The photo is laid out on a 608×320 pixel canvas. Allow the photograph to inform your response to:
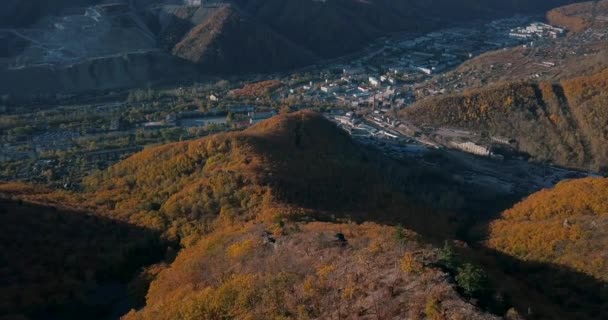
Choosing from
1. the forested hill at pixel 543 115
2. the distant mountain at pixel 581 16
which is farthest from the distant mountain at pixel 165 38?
the distant mountain at pixel 581 16

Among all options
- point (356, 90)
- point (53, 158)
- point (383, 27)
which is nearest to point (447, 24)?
point (383, 27)

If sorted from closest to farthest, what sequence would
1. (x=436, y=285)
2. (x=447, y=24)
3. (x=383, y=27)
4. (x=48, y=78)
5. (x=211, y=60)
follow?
(x=436, y=285) < (x=48, y=78) < (x=211, y=60) < (x=383, y=27) < (x=447, y=24)

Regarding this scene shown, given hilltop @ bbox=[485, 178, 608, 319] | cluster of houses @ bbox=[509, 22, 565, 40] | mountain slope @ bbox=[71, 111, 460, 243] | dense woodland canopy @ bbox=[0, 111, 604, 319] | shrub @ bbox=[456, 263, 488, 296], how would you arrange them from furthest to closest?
cluster of houses @ bbox=[509, 22, 565, 40] → mountain slope @ bbox=[71, 111, 460, 243] → hilltop @ bbox=[485, 178, 608, 319] → dense woodland canopy @ bbox=[0, 111, 604, 319] → shrub @ bbox=[456, 263, 488, 296]

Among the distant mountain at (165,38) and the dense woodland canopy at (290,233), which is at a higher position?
the dense woodland canopy at (290,233)

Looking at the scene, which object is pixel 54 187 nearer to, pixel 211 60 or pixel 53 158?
pixel 53 158

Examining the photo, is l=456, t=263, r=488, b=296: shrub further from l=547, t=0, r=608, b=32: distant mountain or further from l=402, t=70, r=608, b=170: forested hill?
l=547, t=0, r=608, b=32: distant mountain

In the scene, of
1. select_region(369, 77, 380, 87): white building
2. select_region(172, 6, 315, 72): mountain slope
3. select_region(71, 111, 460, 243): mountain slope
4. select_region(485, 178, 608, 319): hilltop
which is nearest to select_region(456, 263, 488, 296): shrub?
select_region(485, 178, 608, 319): hilltop

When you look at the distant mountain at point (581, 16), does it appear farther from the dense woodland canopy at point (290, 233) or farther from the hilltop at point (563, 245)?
the hilltop at point (563, 245)

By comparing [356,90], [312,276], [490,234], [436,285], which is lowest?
[356,90]
